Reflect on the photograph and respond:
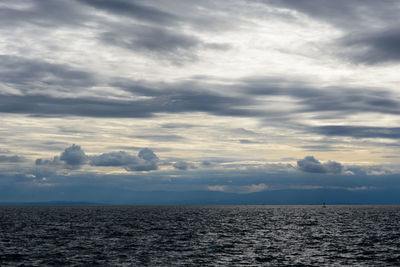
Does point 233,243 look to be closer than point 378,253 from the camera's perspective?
No

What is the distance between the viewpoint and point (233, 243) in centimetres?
7275

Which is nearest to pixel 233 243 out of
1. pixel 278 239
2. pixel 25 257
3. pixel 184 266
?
pixel 278 239

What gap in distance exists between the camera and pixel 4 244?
70.9 m

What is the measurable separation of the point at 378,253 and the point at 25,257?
49.2m

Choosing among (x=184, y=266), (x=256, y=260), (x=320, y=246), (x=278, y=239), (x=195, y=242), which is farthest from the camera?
(x=278, y=239)

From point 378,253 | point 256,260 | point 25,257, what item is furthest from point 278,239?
point 25,257

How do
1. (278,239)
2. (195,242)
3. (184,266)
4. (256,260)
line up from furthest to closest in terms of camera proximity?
1. (278,239)
2. (195,242)
3. (256,260)
4. (184,266)

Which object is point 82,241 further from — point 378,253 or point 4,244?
point 378,253

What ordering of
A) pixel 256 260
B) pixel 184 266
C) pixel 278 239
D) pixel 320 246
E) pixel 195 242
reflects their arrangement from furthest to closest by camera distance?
pixel 278 239
pixel 195 242
pixel 320 246
pixel 256 260
pixel 184 266

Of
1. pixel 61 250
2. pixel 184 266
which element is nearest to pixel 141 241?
pixel 61 250

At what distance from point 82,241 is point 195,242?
19.9m

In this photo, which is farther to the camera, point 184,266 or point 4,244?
point 4,244

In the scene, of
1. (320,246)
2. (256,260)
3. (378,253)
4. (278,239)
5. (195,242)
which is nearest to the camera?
(256,260)

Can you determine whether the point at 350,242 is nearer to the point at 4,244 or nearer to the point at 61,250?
the point at 61,250
